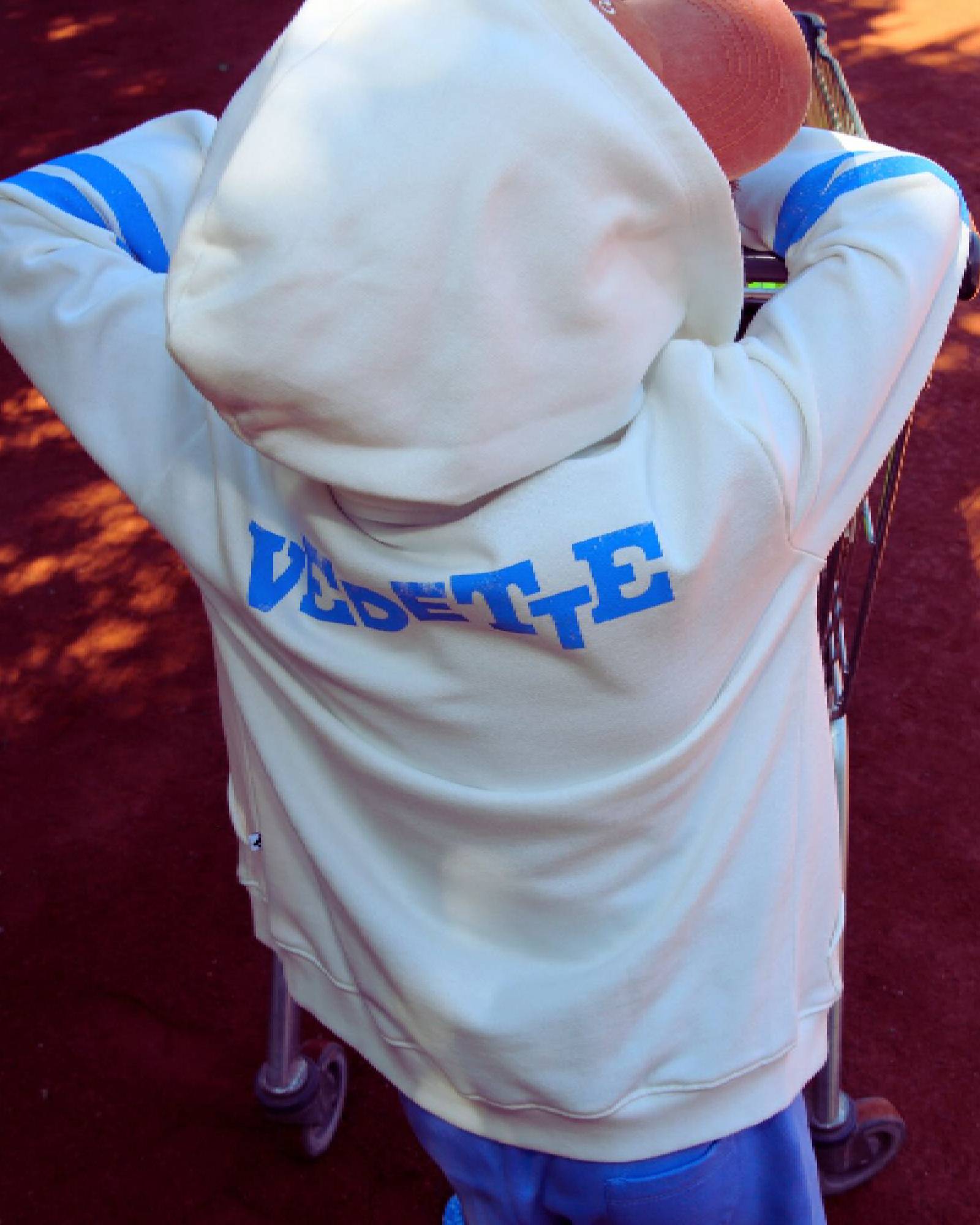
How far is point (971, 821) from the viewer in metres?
2.74

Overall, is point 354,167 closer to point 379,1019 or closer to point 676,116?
point 676,116

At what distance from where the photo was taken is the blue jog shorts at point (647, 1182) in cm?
121

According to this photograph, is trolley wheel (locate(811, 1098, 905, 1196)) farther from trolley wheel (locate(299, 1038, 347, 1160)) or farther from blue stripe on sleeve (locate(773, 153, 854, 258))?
blue stripe on sleeve (locate(773, 153, 854, 258))

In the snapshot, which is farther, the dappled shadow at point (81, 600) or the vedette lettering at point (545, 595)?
the dappled shadow at point (81, 600)

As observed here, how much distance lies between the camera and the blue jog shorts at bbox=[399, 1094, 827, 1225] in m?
1.21

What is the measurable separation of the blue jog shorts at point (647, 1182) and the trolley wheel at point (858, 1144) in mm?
893

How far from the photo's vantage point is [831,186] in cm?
113

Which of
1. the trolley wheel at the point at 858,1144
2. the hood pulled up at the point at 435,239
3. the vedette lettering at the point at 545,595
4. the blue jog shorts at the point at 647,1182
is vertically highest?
the hood pulled up at the point at 435,239

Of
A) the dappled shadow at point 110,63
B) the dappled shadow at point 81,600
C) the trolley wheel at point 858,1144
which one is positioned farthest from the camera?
the dappled shadow at point 110,63

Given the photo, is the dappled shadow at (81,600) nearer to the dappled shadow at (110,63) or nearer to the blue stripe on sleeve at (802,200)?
the dappled shadow at (110,63)

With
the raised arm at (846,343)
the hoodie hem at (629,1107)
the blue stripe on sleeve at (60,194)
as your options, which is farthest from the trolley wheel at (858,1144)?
the blue stripe on sleeve at (60,194)

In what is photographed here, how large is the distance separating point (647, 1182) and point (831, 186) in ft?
2.97

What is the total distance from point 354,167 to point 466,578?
0.29 meters

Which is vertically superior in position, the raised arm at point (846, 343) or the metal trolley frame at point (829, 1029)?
the raised arm at point (846, 343)
